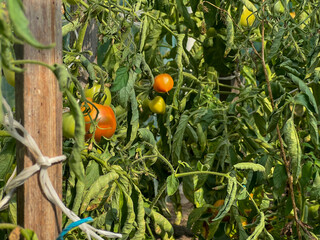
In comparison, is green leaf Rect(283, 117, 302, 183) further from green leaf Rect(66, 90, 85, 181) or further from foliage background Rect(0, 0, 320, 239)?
green leaf Rect(66, 90, 85, 181)

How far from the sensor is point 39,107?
774 millimetres

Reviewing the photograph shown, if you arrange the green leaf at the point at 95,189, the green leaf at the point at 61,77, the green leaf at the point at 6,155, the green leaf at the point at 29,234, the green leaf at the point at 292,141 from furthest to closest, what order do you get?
the green leaf at the point at 292,141 < the green leaf at the point at 95,189 < the green leaf at the point at 6,155 < the green leaf at the point at 29,234 < the green leaf at the point at 61,77

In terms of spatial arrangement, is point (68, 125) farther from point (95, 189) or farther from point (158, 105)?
point (158, 105)

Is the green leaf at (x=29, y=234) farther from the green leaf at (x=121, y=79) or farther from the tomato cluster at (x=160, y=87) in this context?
the tomato cluster at (x=160, y=87)

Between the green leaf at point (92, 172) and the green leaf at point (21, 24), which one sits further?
the green leaf at point (92, 172)

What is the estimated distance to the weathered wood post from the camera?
76 cm

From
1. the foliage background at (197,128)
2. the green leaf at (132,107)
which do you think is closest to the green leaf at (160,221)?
the foliage background at (197,128)

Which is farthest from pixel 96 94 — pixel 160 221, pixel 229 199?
pixel 160 221

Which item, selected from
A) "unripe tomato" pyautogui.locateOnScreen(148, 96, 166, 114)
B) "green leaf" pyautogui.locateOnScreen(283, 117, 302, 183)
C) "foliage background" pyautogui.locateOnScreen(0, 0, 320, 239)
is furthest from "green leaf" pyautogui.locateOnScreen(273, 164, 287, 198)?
"unripe tomato" pyautogui.locateOnScreen(148, 96, 166, 114)

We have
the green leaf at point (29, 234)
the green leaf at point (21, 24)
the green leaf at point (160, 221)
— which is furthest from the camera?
the green leaf at point (160, 221)

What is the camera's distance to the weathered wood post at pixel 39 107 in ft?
2.50

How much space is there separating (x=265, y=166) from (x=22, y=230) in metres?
1.05

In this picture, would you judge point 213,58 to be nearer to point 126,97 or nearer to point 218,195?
point 218,195

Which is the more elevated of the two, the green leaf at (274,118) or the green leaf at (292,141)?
the green leaf at (274,118)
